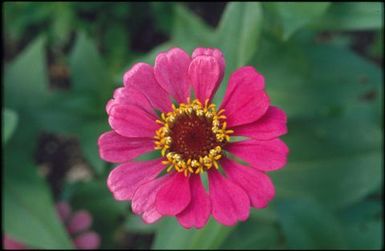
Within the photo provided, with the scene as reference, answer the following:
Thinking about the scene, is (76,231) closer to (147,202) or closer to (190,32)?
(190,32)

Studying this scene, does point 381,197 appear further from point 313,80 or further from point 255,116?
point 255,116

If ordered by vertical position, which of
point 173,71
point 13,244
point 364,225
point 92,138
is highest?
point 173,71

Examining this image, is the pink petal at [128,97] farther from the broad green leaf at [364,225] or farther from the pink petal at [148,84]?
the broad green leaf at [364,225]

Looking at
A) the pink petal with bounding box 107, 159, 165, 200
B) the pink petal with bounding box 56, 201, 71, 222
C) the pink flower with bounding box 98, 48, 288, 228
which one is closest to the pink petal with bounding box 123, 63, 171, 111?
the pink flower with bounding box 98, 48, 288, 228

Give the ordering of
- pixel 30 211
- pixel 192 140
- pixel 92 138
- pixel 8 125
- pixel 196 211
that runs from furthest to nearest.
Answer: pixel 92 138
pixel 30 211
pixel 8 125
pixel 192 140
pixel 196 211

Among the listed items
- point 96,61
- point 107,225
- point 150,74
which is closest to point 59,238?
point 107,225

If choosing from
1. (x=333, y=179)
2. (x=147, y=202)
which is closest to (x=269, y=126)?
(x=147, y=202)

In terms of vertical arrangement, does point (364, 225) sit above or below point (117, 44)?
below
